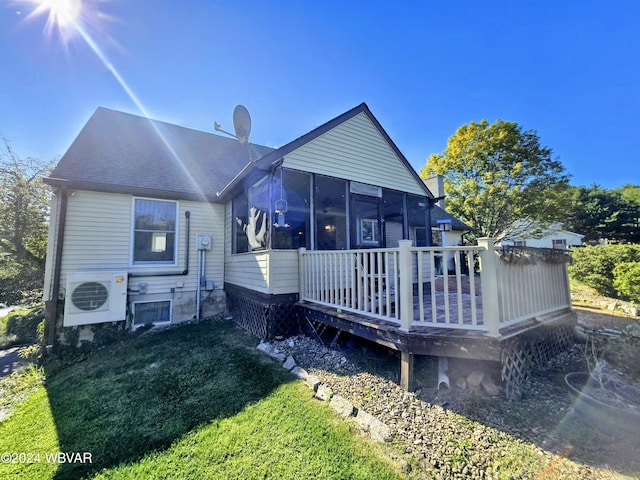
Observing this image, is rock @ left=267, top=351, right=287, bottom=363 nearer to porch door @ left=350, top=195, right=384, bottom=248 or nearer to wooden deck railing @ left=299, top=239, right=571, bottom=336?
wooden deck railing @ left=299, top=239, right=571, bottom=336

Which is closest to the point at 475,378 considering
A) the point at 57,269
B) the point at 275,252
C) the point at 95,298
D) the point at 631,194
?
the point at 275,252

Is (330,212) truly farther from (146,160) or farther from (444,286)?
(146,160)

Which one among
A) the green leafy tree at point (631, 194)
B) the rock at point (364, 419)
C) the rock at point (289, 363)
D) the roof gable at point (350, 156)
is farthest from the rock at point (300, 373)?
the green leafy tree at point (631, 194)

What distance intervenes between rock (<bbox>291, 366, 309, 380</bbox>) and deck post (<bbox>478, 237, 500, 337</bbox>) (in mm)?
2342

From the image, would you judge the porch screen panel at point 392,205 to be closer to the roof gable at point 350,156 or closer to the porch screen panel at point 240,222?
the roof gable at point 350,156

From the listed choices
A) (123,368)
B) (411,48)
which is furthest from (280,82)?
(123,368)

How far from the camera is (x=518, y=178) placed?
14.1 metres

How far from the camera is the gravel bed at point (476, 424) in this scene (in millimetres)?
2012

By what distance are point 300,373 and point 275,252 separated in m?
2.22

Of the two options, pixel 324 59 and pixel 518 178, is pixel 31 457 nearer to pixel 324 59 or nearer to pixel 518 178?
pixel 324 59

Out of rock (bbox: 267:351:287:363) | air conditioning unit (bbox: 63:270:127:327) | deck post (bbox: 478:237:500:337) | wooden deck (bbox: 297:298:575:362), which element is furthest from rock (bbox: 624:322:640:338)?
air conditioning unit (bbox: 63:270:127:327)

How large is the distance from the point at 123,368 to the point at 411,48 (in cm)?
1067

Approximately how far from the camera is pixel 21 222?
9.08 m

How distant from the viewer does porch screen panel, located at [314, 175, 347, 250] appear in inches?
245
